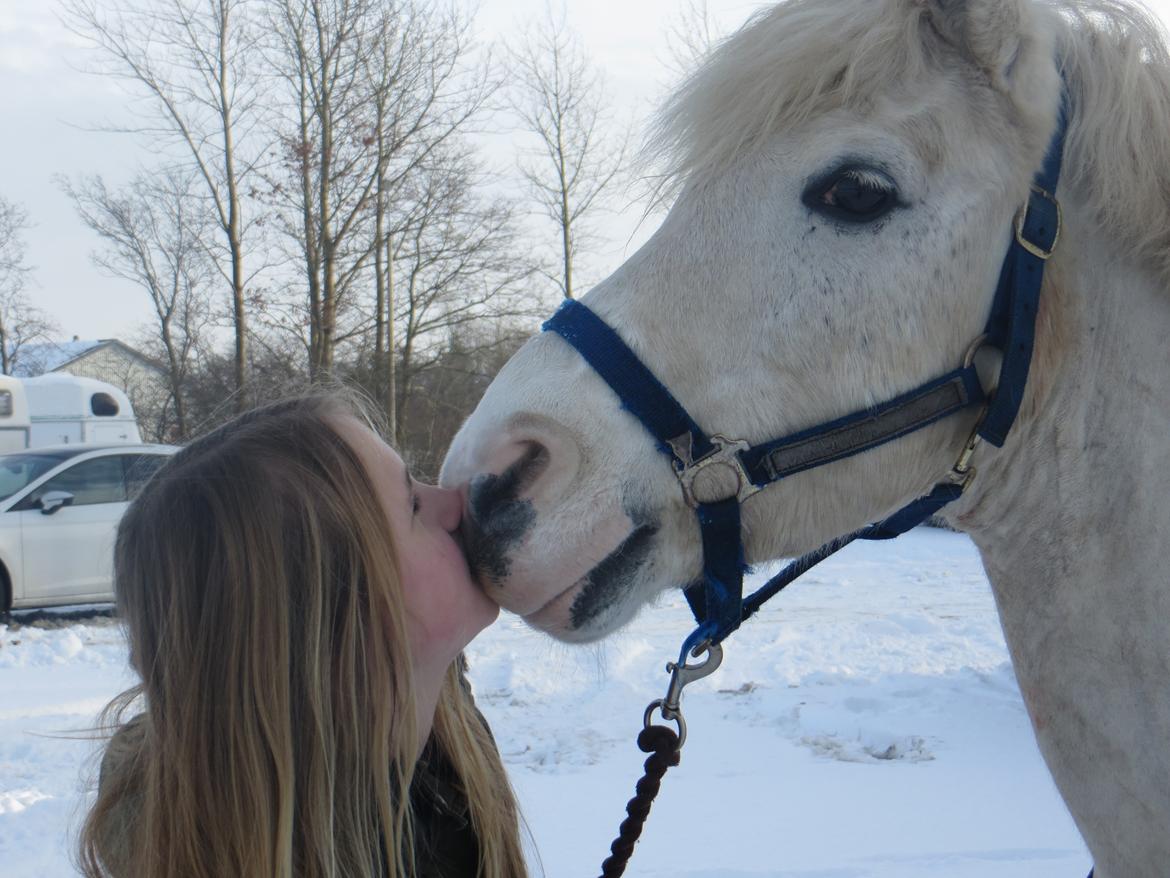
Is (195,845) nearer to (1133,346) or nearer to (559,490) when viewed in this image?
(559,490)

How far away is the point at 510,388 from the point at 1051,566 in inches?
35.8

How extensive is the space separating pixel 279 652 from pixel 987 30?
1.46 metres

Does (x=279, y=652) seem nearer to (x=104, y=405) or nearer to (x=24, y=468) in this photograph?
(x=24, y=468)

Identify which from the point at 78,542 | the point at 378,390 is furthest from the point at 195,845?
the point at 378,390

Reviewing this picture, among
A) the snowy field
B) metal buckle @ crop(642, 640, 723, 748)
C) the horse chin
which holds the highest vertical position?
the horse chin

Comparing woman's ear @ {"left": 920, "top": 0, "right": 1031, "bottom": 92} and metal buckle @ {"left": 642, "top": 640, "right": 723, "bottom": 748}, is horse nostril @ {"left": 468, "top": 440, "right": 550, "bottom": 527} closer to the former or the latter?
metal buckle @ {"left": 642, "top": 640, "right": 723, "bottom": 748}

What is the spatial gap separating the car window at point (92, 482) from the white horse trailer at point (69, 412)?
14.0ft

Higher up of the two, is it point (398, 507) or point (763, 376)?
point (763, 376)

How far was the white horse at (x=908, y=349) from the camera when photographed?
1453mm

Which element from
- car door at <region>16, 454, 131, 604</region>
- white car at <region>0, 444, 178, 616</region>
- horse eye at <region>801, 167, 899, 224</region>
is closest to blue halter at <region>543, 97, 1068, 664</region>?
horse eye at <region>801, 167, 899, 224</region>

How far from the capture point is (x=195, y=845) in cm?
139

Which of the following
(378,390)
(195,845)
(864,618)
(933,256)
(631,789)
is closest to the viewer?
(195,845)

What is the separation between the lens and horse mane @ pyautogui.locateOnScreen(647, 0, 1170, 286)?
58.8 inches

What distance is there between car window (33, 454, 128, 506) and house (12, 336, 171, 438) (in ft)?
77.5
